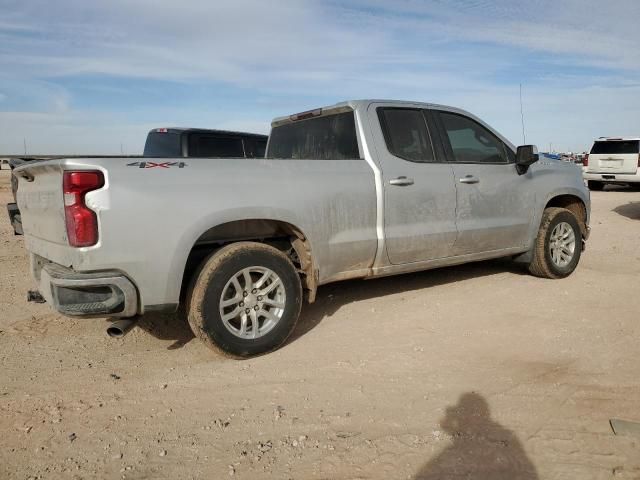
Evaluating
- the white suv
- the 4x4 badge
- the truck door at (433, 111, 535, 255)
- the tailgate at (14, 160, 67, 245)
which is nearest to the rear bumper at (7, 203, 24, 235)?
the tailgate at (14, 160, 67, 245)

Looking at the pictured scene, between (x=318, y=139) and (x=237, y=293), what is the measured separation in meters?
1.88

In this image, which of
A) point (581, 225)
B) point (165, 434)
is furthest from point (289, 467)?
point (581, 225)

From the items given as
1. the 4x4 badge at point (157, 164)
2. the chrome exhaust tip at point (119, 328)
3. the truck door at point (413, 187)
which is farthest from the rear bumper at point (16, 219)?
the truck door at point (413, 187)

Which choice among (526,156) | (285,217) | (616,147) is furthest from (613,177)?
(285,217)

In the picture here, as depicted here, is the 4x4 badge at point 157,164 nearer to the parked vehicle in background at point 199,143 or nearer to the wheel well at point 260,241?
the wheel well at point 260,241

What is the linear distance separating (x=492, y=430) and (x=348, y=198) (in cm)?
203

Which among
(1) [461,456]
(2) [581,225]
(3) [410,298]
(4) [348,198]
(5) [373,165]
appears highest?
(5) [373,165]

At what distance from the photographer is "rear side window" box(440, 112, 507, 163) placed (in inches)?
197

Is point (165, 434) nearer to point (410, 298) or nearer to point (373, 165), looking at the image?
point (373, 165)

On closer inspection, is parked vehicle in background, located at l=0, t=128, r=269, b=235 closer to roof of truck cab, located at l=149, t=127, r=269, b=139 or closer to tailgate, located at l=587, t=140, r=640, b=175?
roof of truck cab, located at l=149, t=127, r=269, b=139

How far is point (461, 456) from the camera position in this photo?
2482mm

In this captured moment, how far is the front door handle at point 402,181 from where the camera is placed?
4356 millimetres

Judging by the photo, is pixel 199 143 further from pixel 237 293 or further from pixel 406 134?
pixel 237 293

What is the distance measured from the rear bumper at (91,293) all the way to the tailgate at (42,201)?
0.26 metres
